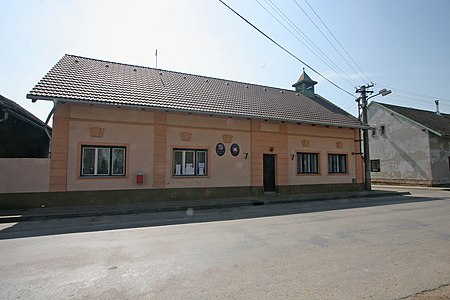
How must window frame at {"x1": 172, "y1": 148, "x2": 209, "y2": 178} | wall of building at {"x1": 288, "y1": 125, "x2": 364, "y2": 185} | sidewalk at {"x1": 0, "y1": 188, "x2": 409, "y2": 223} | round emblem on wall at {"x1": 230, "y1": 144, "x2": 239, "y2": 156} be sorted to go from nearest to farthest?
sidewalk at {"x1": 0, "y1": 188, "x2": 409, "y2": 223} < window frame at {"x1": 172, "y1": 148, "x2": 209, "y2": 178} < round emblem on wall at {"x1": 230, "y1": 144, "x2": 239, "y2": 156} < wall of building at {"x1": 288, "y1": 125, "x2": 364, "y2": 185}

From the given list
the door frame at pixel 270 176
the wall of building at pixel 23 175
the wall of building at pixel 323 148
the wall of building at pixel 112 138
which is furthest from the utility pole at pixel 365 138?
the wall of building at pixel 23 175

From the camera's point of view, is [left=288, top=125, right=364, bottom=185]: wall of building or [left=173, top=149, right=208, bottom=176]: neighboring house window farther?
[left=288, top=125, right=364, bottom=185]: wall of building

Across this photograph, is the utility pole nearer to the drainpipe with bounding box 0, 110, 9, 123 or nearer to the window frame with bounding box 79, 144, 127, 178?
the window frame with bounding box 79, 144, 127, 178

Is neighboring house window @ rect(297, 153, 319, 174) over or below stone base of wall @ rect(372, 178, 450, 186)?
over

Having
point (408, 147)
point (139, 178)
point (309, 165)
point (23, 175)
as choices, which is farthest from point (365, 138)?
point (23, 175)

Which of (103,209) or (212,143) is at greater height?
(212,143)

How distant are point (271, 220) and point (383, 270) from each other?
443 centimetres

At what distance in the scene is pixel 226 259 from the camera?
4.75m

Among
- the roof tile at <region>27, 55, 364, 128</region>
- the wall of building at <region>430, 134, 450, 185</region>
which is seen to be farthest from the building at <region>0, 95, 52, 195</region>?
the wall of building at <region>430, 134, 450, 185</region>

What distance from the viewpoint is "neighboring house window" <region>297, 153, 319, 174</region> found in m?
16.2

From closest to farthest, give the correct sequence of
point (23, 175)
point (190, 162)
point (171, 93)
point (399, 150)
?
1. point (23, 175)
2. point (190, 162)
3. point (171, 93)
4. point (399, 150)

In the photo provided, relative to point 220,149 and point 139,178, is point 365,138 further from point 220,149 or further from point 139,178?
point 139,178

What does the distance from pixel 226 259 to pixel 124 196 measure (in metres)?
8.21

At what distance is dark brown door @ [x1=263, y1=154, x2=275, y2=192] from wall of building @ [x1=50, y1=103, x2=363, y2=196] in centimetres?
38
